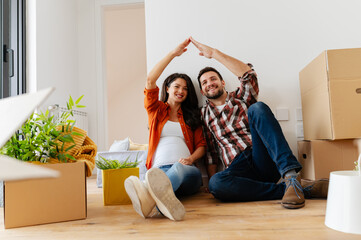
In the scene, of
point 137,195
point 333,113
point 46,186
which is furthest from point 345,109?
point 46,186

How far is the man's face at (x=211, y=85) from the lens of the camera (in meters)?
1.78

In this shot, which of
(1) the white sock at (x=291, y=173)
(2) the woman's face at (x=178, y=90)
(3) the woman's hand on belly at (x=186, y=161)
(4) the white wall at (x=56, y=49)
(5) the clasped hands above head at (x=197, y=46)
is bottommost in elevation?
(1) the white sock at (x=291, y=173)

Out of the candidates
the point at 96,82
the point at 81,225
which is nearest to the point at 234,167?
the point at 81,225

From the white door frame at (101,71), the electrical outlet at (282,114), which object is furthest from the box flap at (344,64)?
the white door frame at (101,71)

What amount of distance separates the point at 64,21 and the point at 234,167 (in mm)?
2672

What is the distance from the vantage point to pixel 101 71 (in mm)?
3566

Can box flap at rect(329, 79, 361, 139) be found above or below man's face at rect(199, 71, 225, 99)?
below

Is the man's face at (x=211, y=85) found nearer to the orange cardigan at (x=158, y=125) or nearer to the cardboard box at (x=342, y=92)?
the orange cardigan at (x=158, y=125)

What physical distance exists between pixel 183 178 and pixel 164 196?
39 cm

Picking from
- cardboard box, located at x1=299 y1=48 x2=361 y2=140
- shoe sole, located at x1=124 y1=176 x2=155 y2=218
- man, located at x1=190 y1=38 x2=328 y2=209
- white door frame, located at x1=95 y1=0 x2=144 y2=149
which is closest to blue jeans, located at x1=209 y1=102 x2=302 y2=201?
man, located at x1=190 y1=38 x2=328 y2=209

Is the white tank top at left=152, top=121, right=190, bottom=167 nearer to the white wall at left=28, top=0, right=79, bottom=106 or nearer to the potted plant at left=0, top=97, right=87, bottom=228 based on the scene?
the potted plant at left=0, top=97, right=87, bottom=228

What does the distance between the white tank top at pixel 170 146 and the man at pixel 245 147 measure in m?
0.19

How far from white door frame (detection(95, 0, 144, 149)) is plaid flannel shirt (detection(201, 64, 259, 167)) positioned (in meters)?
2.05

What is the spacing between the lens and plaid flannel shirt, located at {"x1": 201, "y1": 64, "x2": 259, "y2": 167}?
1.69 metres
